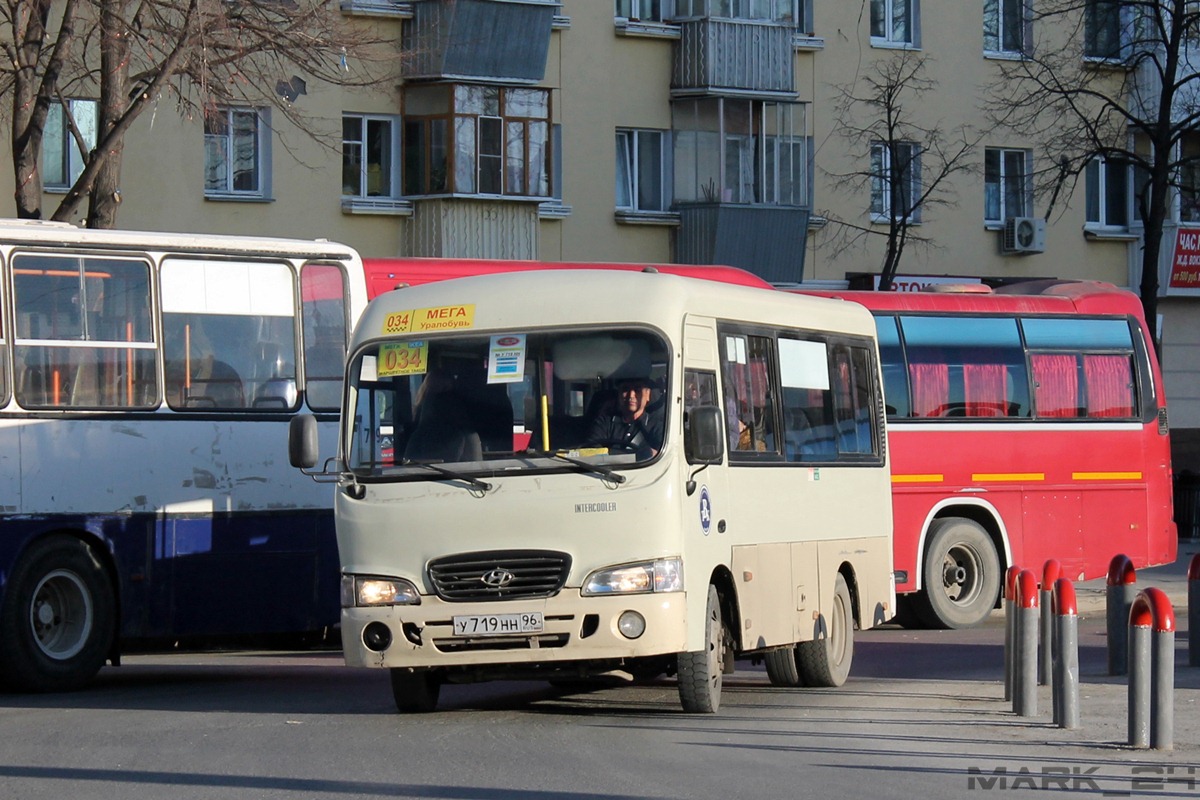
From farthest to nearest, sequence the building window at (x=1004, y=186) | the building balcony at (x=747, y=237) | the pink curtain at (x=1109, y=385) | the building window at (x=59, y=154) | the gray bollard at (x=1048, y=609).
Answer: the building window at (x=1004, y=186), the building balcony at (x=747, y=237), the building window at (x=59, y=154), the pink curtain at (x=1109, y=385), the gray bollard at (x=1048, y=609)

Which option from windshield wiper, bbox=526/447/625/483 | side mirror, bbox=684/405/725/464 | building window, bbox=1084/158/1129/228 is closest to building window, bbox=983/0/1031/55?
building window, bbox=1084/158/1129/228

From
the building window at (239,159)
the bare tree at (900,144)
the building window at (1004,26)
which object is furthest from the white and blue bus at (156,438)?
the building window at (1004,26)

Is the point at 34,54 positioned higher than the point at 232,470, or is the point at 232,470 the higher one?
the point at 34,54

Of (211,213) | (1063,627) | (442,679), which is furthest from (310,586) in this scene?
(211,213)

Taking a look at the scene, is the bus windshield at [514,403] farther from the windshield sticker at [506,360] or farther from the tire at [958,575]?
the tire at [958,575]

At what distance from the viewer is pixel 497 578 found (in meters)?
11.0

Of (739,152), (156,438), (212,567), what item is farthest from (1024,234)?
(156,438)

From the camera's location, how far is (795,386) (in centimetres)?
1325

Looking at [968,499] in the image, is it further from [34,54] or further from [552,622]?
[34,54]

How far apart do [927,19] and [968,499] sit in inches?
739

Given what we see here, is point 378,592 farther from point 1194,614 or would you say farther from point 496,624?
point 1194,614

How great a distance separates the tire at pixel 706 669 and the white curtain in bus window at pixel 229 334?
488cm

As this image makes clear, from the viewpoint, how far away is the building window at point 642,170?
1350 inches

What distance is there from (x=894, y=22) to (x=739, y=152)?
4577 millimetres
